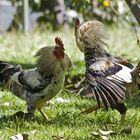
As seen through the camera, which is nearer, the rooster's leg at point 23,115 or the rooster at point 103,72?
the rooster at point 103,72

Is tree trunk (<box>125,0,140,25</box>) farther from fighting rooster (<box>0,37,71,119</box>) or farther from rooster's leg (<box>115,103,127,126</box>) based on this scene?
rooster's leg (<box>115,103,127,126</box>)

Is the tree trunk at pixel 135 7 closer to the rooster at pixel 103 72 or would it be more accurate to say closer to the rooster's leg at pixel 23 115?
the rooster at pixel 103 72

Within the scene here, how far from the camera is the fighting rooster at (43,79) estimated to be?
5078mm

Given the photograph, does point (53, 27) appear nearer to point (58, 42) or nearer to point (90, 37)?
point (58, 42)

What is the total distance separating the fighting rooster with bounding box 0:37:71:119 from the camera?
508 centimetres

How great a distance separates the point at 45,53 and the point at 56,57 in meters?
0.13

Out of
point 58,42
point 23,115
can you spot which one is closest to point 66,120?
point 23,115

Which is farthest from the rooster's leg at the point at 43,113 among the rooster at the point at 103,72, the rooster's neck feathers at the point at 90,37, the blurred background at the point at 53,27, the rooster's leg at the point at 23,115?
the blurred background at the point at 53,27

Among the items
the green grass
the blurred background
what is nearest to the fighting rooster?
the green grass

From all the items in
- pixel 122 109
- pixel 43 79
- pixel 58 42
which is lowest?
pixel 122 109

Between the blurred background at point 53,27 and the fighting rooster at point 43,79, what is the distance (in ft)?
6.26

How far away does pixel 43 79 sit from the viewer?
16.9 feet

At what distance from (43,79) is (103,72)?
740mm

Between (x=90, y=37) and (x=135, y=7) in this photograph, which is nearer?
(x=90, y=37)
